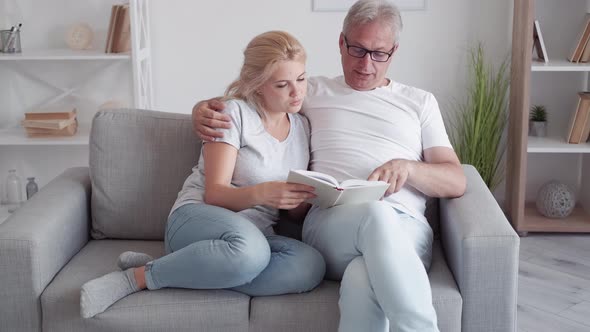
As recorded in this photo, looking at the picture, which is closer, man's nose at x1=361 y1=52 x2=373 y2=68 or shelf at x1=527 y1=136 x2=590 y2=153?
man's nose at x1=361 y1=52 x2=373 y2=68

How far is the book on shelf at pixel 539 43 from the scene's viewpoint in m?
3.89

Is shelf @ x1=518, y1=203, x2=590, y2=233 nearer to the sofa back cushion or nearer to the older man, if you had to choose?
the older man

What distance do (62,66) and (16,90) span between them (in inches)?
10.4

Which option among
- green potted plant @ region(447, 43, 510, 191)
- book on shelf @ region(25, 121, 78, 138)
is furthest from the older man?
book on shelf @ region(25, 121, 78, 138)

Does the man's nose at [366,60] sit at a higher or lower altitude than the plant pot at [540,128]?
higher

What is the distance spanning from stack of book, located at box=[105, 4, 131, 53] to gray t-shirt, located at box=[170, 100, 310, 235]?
5.21 ft

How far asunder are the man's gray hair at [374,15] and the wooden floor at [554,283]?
1.17 m

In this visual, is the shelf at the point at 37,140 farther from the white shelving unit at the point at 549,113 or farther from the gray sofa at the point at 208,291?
the white shelving unit at the point at 549,113

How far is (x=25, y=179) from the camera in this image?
4426 mm

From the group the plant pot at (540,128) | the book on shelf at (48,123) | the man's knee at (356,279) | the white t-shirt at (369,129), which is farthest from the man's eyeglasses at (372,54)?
the book on shelf at (48,123)

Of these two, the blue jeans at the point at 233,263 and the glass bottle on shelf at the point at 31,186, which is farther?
the glass bottle on shelf at the point at 31,186

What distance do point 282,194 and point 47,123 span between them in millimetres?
1989

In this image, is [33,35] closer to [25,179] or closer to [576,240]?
[25,179]

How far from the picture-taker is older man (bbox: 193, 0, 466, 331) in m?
2.19
